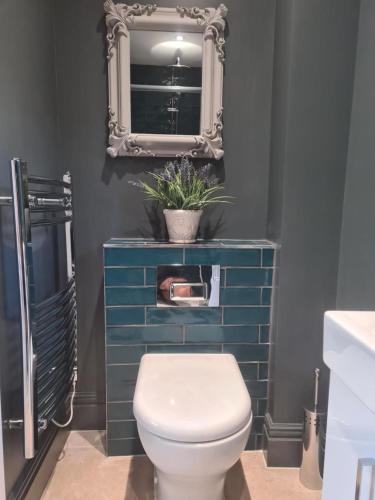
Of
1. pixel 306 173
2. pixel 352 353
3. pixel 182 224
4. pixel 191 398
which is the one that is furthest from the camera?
pixel 182 224

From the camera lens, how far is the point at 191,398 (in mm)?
1139

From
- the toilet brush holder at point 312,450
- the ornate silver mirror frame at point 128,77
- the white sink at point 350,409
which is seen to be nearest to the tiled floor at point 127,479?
the toilet brush holder at point 312,450

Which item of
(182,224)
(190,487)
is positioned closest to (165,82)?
(182,224)

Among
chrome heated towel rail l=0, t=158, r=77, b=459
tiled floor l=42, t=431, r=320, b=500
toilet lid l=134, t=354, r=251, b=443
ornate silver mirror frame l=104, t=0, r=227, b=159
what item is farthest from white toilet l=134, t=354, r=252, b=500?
ornate silver mirror frame l=104, t=0, r=227, b=159

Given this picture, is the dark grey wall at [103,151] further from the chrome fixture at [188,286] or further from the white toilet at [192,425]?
the white toilet at [192,425]

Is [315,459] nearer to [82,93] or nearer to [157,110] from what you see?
[157,110]

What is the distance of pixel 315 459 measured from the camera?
1.44 m

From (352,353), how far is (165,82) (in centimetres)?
142

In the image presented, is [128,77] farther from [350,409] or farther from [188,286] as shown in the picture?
[350,409]

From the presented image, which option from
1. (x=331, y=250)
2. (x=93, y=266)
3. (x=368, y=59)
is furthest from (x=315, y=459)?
(x=368, y=59)

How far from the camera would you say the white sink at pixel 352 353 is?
527 mm

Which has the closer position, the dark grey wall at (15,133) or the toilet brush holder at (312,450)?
the dark grey wall at (15,133)

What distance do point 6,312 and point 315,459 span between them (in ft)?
4.36

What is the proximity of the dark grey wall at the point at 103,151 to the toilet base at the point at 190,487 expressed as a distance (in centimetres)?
66
